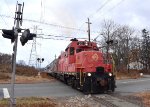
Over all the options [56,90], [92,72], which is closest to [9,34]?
[92,72]

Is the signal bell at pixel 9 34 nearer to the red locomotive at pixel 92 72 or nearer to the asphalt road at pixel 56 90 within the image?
the asphalt road at pixel 56 90

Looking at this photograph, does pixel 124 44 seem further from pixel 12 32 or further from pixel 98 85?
pixel 12 32

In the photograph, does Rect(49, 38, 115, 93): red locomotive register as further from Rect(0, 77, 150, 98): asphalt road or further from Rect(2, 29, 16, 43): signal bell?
Rect(2, 29, 16, 43): signal bell

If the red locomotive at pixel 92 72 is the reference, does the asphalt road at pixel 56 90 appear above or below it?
below

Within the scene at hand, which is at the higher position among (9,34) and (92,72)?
(9,34)

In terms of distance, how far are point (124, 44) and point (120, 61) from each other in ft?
17.2

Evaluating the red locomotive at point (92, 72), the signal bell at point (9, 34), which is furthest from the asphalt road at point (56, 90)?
the signal bell at point (9, 34)

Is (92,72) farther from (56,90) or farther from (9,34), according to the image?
(9,34)

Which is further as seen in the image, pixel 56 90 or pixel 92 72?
pixel 56 90

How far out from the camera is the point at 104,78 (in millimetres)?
24328

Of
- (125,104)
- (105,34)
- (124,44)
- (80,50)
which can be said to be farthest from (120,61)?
(125,104)

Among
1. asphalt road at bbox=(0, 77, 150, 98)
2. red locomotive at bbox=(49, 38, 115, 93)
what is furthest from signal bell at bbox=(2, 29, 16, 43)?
red locomotive at bbox=(49, 38, 115, 93)

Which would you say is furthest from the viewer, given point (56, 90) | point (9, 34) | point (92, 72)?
point (56, 90)

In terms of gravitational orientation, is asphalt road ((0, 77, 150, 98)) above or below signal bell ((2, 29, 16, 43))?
below
